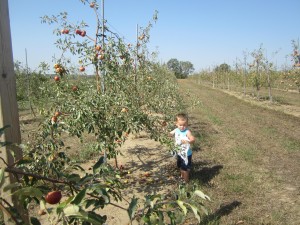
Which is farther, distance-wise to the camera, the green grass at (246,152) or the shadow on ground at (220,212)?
the green grass at (246,152)

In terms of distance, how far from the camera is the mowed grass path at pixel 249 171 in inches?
157

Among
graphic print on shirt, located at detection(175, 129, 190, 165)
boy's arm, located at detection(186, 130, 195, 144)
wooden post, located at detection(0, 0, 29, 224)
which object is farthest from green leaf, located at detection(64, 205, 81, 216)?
boy's arm, located at detection(186, 130, 195, 144)

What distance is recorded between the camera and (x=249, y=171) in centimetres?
557

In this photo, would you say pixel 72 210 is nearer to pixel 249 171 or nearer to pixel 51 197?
pixel 51 197

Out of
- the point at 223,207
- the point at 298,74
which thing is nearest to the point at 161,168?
the point at 223,207

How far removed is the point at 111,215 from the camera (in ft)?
12.8

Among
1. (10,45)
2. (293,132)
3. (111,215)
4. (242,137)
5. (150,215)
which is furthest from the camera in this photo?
(293,132)

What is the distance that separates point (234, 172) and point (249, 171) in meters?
0.31

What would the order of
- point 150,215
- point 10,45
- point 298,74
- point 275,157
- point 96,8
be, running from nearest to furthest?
point 150,215 → point 10,45 → point 96,8 → point 275,157 → point 298,74

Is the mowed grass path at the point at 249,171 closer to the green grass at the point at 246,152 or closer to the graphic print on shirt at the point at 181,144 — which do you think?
the green grass at the point at 246,152

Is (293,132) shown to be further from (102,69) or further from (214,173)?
(102,69)

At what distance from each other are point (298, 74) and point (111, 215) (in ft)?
50.5

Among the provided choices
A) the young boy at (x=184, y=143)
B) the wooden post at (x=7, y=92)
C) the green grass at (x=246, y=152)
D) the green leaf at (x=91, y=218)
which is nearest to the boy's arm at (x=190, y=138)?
the young boy at (x=184, y=143)

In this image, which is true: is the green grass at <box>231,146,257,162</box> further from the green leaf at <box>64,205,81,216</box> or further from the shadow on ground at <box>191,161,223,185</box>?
the green leaf at <box>64,205,81,216</box>
